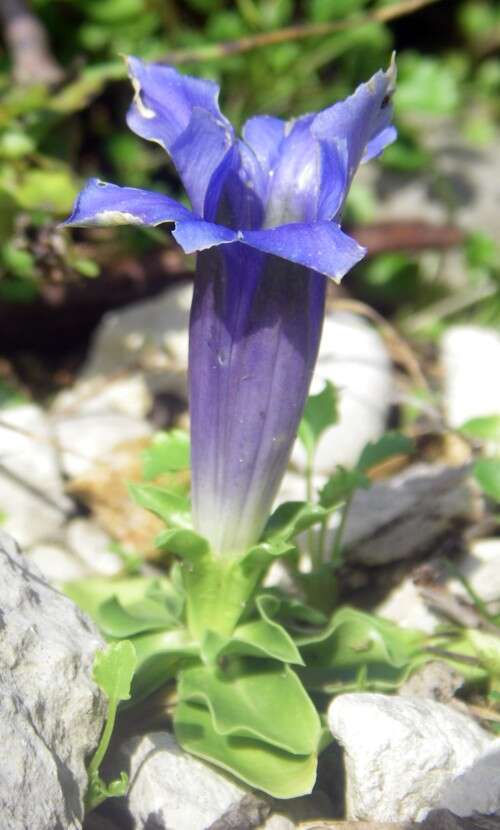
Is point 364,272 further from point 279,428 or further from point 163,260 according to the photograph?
point 279,428

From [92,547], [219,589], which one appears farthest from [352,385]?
[219,589]

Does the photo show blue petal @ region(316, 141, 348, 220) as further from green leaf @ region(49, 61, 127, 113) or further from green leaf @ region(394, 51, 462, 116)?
green leaf @ region(394, 51, 462, 116)

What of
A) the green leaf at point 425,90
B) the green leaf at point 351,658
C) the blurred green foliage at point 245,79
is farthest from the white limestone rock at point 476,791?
the green leaf at point 425,90

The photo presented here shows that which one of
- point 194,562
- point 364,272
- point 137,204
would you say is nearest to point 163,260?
point 364,272

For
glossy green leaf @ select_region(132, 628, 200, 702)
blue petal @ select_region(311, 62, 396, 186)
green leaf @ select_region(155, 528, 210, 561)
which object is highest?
blue petal @ select_region(311, 62, 396, 186)

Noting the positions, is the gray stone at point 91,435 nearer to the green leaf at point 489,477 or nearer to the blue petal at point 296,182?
the green leaf at point 489,477

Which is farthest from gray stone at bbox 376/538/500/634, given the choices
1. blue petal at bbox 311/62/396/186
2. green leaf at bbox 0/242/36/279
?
green leaf at bbox 0/242/36/279
